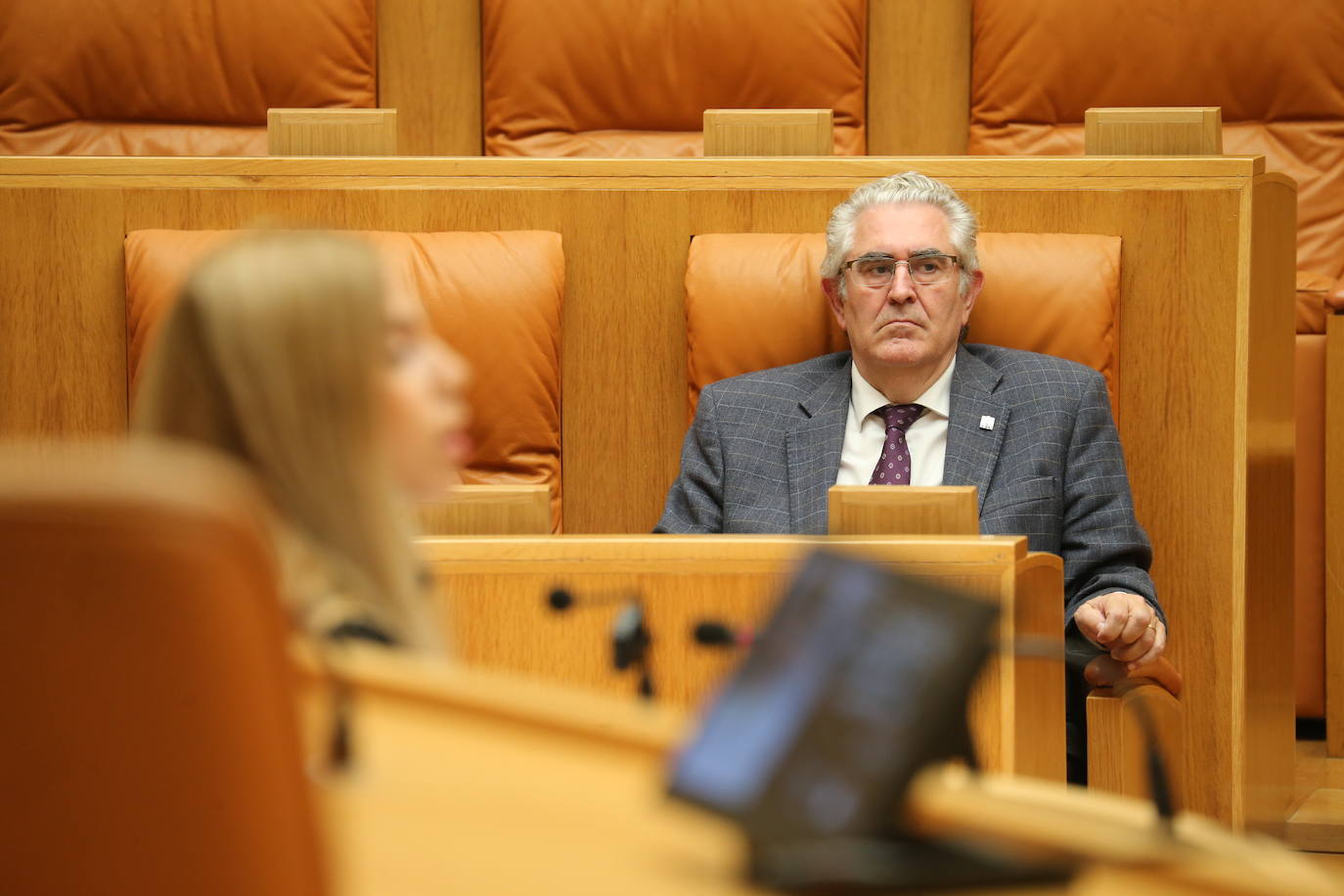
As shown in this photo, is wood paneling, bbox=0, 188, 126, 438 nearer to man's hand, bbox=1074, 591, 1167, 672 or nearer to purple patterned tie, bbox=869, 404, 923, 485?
purple patterned tie, bbox=869, 404, 923, 485

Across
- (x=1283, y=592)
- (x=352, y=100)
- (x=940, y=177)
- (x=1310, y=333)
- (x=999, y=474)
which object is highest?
(x=352, y=100)

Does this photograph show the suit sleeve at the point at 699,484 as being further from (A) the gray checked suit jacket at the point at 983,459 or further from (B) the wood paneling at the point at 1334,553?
(B) the wood paneling at the point at 1334,553

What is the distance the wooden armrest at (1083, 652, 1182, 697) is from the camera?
3.71 ft

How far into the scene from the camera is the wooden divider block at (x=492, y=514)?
3.04 feet

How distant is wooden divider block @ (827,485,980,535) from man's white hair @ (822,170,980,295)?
0.44 meters

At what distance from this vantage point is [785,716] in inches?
15.9

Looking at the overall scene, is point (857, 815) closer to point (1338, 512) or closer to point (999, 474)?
point (999, 474)

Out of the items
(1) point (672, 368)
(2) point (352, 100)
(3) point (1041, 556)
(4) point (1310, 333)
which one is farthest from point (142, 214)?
(4) point (1310, 333)

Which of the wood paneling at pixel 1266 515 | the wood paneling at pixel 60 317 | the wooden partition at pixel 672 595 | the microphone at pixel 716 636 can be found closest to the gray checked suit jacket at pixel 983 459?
the wood paneling at pixel 1266 515

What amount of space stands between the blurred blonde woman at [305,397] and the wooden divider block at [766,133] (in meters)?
0.91

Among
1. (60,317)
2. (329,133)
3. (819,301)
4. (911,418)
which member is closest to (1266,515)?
(911,418)

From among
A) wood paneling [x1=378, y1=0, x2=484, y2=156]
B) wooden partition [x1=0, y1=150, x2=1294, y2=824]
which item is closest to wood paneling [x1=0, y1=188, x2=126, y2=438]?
wooden partition [x1=0, y1=150, x2=1294, y2=824]

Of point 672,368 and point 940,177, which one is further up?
point 940,177

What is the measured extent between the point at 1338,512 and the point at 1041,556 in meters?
0.69
